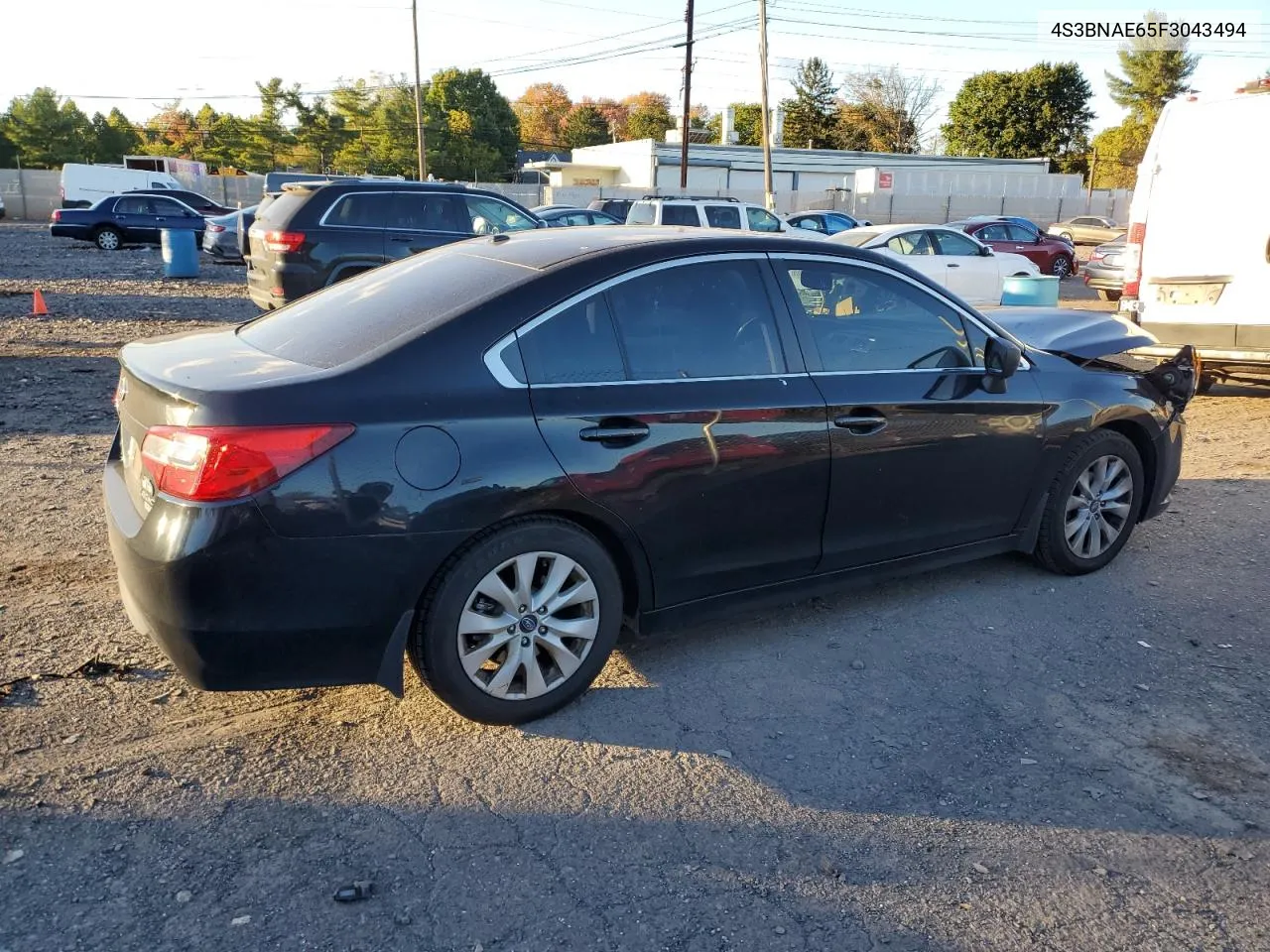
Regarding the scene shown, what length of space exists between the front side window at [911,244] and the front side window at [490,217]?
225 inches

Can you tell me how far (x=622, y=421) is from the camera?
12.0 feet

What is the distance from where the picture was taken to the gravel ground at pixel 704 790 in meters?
2.70

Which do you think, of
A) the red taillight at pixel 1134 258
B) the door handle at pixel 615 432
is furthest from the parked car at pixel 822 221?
the door handle at pixel 615 432

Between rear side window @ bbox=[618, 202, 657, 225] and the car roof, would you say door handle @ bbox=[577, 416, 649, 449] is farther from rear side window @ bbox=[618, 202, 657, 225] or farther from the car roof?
rear side window @ bbox=[618, 202, 657, 225]

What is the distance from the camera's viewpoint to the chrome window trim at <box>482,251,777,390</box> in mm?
3516

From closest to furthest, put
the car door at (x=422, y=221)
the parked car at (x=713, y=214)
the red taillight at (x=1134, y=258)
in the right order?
the red taillight at (x=1134, y=258)
the car door at (x=422, y=221)
the parked car at (x=713, y=214)

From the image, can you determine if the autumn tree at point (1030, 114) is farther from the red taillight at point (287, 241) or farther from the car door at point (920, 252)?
the red taillight at point (287, 241)

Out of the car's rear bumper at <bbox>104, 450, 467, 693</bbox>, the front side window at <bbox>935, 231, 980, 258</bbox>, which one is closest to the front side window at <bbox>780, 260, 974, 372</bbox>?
the car's rear bumper at <bbox>104, 450, 467, 693</bbox>

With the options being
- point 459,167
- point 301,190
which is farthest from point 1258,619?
point 459,167

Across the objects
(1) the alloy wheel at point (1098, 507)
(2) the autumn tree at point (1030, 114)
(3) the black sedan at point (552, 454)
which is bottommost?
(1) the alloy wheel at point (1098, 507)

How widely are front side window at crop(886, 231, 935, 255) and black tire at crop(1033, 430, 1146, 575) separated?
11051 millimetres

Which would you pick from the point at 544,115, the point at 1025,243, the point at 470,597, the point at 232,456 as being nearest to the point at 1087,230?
the point at 1025,243

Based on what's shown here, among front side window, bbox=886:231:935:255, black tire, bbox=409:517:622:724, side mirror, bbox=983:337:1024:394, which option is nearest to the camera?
black tire, bbox=409:517:622:724

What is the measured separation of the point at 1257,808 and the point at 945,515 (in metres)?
1.71
